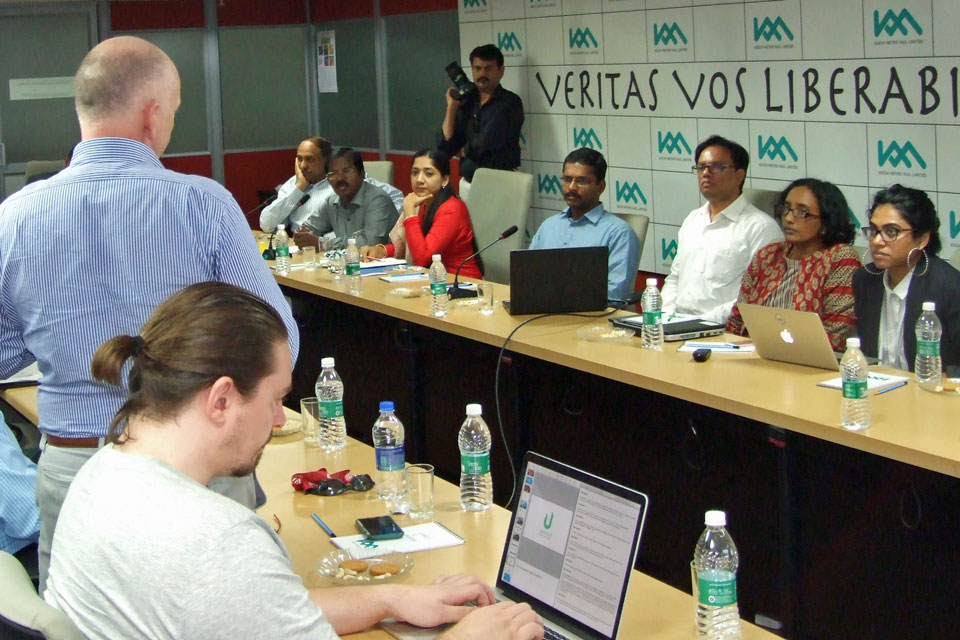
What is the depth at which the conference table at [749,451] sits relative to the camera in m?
2.55

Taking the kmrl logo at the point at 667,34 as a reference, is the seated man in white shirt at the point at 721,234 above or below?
below

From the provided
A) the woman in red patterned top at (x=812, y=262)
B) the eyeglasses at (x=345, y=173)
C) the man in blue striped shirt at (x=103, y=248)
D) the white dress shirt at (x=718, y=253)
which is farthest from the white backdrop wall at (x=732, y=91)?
the man in blue striped shirt at (x=103, y=248)

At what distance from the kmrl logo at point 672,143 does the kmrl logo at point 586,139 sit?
455 millimetres

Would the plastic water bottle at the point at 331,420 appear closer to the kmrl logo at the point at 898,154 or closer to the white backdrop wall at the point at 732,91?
the white backdrop wall at the point at 732,91

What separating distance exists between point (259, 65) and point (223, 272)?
25.2 feet

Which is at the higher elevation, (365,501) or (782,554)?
(365,501)

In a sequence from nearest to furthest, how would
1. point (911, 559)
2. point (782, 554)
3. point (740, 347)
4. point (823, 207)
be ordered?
1. point (911, 559)
2. point (782, 554)
3. point (740, 347)
4. point (823, 207)

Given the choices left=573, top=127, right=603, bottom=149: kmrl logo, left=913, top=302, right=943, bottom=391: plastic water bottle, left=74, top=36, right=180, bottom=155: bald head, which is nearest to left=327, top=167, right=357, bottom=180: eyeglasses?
left=573, top=127, right=603, bottom=149: kmrl logo

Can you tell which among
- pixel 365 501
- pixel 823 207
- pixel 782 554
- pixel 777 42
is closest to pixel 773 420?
pixel 782 554

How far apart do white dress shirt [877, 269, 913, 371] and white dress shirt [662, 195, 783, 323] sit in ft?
2.60

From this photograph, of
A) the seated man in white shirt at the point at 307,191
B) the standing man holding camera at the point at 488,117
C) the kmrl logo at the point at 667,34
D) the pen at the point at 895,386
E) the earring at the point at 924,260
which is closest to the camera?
the pen at the point at 895,386

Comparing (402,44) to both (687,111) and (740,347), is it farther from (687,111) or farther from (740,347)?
(740,347)

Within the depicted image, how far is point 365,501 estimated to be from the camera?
7.57ft

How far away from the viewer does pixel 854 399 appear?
256 cm
